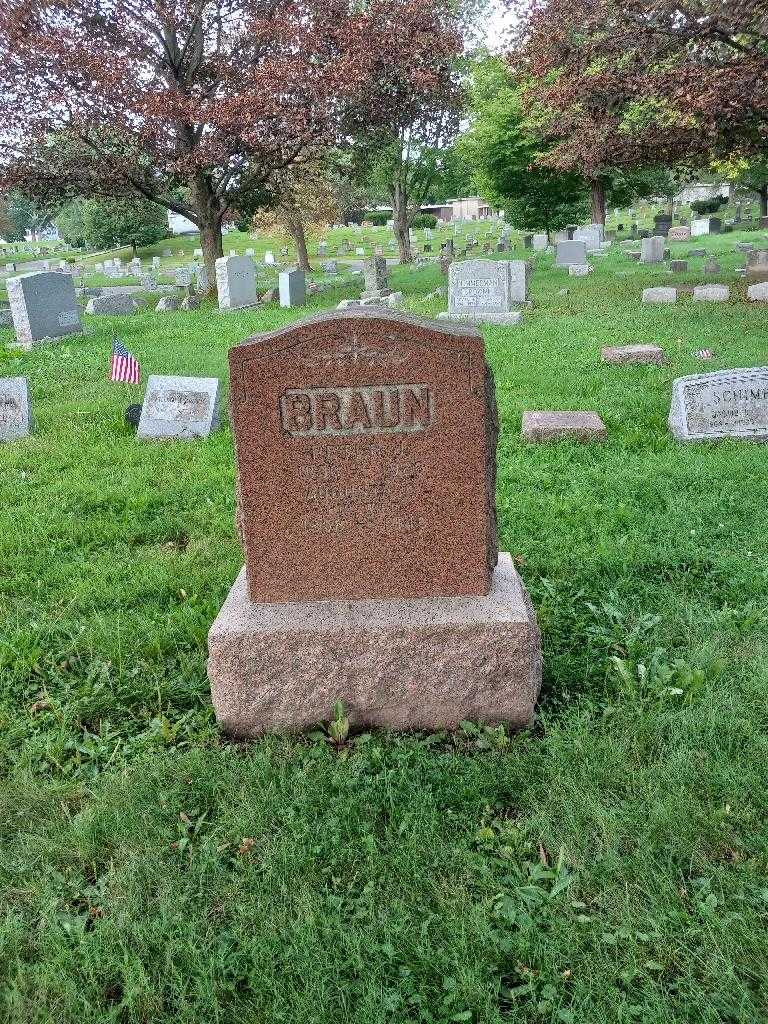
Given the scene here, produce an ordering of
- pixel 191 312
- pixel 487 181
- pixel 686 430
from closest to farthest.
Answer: pixel 686 430 → pixel 191 312 → pixel 487 181

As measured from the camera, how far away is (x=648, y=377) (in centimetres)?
865

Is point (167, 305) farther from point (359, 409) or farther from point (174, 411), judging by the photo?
point (359, 409)

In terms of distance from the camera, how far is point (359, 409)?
10.0 feet

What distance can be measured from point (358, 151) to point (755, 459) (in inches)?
771

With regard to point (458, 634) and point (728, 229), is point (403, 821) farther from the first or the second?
point (728, 229)

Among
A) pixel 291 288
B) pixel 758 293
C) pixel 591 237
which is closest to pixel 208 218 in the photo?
pixel 291 288

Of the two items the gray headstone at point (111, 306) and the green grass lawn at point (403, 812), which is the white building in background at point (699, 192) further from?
the green grass lawn at point (403, 812)

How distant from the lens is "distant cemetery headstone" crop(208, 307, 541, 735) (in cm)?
301

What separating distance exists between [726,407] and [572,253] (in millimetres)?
18510

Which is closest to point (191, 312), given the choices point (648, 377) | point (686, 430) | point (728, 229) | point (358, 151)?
point (358, 151)

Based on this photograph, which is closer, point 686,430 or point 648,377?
point 686,430

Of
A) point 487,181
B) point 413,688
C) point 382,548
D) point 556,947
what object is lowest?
point 556,947

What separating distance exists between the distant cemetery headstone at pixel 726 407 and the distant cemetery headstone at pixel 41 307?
36.5 ft

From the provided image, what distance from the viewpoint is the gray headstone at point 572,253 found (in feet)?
75.7
